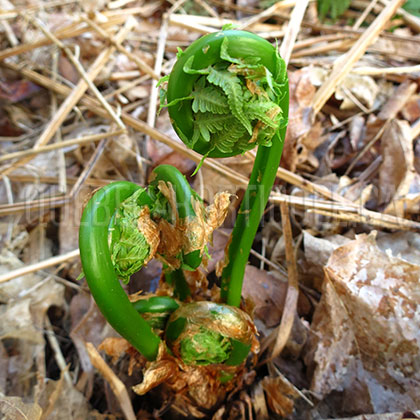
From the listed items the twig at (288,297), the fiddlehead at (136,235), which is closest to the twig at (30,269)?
the fiddlehead at (136,235)

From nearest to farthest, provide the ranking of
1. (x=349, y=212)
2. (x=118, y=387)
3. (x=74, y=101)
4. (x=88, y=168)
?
(x=118, y=387) < (x=349, y=212) < (x=88, y=168) < (x=74, y=101)

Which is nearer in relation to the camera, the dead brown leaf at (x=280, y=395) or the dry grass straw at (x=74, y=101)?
the dead brown leaf at (x=280, y=395)

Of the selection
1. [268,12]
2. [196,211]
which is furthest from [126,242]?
[268,12]

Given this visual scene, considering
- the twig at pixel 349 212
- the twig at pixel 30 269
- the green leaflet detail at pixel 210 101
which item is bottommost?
the twig at pixel 30 269

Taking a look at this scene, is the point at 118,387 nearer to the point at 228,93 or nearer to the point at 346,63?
the point at 228,93

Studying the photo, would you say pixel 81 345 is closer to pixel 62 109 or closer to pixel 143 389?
pixel 143 389

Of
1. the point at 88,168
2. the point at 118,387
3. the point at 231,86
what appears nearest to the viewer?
the point at 231,86

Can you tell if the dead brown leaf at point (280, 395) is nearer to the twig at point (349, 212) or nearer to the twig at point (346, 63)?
the twig at point (349, 212)
